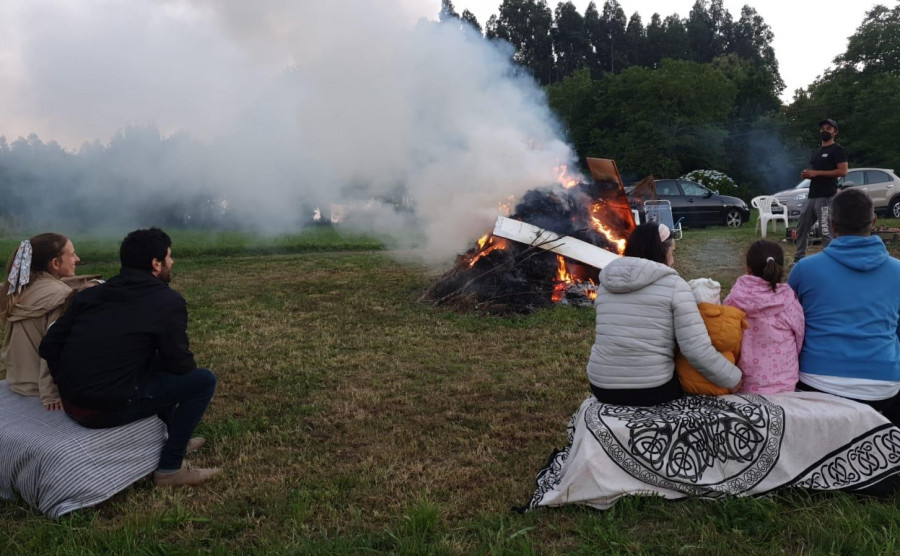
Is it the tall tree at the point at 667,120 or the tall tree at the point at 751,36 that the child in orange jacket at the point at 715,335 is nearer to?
the tall tree at the point at 667,120

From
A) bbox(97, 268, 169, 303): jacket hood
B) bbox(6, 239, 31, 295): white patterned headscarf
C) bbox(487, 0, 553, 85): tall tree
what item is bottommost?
bbox(97, 268, 169, 303): jacket hood

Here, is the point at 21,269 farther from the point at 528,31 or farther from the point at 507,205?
the point at 528,31

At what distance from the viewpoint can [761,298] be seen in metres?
3.52

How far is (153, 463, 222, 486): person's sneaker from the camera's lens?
12.5 feet

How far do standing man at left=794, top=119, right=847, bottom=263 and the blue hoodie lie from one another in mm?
5087

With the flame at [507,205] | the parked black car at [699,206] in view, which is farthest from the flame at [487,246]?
the parked black car at [699,206]

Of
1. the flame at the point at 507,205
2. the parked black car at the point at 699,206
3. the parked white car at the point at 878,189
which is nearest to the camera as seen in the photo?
the flame at the point at 507,205

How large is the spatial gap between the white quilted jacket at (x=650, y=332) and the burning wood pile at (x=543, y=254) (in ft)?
15.8

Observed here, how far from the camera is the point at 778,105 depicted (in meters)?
44.8

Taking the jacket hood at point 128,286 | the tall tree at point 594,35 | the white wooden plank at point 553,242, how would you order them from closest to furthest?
1. the jacket hood at point 128,286
2. the white wooden plank at point 553,242
3. the tall tree at point 594,35

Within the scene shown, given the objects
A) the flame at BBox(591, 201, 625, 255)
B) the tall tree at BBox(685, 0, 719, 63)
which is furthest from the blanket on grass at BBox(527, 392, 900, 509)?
the tall tree at BBox(685, 0, 719, 63)

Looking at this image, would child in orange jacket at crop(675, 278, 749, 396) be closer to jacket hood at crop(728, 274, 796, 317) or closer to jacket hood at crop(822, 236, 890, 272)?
jacket hood at crop(728, 274, 796, 317)

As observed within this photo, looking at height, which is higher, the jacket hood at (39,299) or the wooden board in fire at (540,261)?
the jacket hood at (39,299)

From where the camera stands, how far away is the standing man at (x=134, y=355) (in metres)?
3.54
